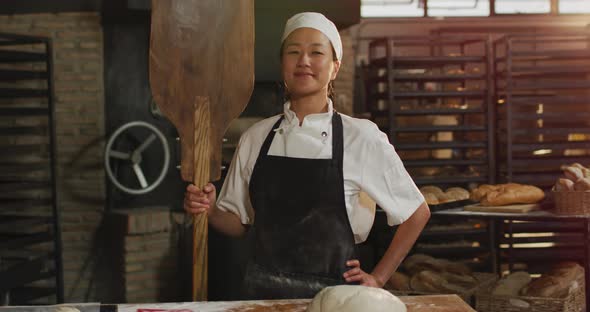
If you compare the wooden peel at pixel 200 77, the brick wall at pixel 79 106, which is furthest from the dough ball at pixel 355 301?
the brick wall at pixel 79 106

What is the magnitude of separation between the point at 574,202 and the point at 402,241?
1.61 meters

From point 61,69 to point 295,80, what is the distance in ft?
12.8

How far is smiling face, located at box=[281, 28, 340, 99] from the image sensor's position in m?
1.98

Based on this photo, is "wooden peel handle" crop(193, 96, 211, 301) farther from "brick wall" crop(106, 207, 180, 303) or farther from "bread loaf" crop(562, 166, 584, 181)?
"brick wall" crop(106, 207, 180, 303)

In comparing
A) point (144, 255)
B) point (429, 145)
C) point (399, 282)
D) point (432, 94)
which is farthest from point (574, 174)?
point (144, 255)

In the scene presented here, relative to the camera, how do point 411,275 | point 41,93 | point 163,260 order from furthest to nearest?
point 163,260
point 41,93
point 411,275

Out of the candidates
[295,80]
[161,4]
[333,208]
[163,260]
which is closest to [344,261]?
[333,208]

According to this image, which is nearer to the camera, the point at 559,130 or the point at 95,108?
the point at 559,130

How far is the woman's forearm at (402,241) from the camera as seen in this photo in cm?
208

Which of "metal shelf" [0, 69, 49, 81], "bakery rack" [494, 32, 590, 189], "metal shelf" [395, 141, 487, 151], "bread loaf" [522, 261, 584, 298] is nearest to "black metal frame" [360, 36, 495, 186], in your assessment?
"metal shelf" [395, 141, 487, 151]

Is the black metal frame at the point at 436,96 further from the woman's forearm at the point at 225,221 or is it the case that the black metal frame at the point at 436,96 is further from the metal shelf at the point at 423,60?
the woman's forearm at the point at 225,221

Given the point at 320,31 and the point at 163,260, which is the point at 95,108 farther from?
the point at 320,31

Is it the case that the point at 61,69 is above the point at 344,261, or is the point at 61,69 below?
above

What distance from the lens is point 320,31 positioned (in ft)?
6.52
